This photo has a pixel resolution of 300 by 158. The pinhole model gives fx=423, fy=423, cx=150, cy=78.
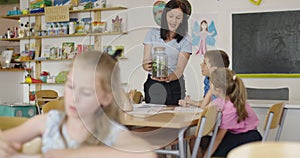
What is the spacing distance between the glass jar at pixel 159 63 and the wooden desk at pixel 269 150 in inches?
45.9

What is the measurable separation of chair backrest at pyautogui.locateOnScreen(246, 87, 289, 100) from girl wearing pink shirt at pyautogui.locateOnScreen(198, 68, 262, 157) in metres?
1.19

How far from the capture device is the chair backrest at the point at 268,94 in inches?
146

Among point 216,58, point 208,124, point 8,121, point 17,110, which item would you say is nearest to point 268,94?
point 216,58

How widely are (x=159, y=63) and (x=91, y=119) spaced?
1279mm

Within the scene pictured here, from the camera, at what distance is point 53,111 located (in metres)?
0.86

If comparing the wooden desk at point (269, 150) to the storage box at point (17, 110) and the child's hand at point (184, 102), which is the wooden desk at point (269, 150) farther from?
the storage box at point (17, 110)

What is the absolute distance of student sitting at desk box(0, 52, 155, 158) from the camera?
0.78 m

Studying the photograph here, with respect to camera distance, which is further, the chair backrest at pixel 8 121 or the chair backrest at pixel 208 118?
the chair backrest at pixel 208 118

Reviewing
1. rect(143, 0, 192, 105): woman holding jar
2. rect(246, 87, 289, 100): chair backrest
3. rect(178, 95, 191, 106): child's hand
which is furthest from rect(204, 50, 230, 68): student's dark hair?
rect(246, 87, 289, 100): chair backrest

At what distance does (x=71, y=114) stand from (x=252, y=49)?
393 cm

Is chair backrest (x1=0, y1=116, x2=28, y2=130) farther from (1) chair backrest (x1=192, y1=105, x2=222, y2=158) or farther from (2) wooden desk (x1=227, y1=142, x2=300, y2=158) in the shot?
(1) chair backrest (x1=192, y1=105, x2=222, y2=158)

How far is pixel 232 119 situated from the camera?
249cm

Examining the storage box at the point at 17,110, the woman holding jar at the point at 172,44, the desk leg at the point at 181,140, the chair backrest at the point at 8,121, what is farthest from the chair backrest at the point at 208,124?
the storage box at the point at 17,110

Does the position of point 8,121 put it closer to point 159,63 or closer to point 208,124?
point 159,63
